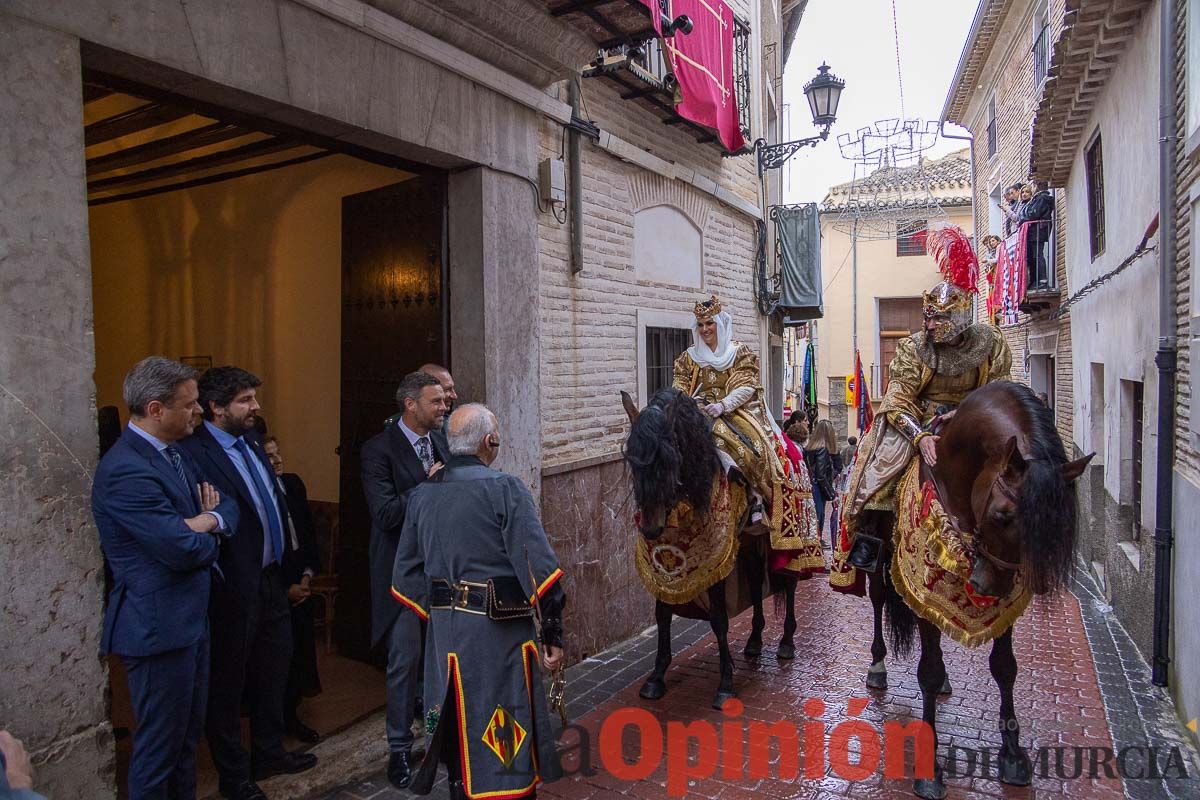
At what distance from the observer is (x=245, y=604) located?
12.8 feet

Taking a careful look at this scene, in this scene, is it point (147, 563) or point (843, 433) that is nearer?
point (147, 563)

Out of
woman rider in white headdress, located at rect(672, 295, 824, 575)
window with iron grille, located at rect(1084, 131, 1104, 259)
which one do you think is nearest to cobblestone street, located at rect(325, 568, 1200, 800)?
woman rider in white headdress, located at rect(672, 295, 824, 575)

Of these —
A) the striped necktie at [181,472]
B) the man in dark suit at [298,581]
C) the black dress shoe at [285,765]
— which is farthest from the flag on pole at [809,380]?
the striped necktie at [181,472]

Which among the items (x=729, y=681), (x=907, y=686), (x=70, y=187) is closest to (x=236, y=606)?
(x=70, y=187)

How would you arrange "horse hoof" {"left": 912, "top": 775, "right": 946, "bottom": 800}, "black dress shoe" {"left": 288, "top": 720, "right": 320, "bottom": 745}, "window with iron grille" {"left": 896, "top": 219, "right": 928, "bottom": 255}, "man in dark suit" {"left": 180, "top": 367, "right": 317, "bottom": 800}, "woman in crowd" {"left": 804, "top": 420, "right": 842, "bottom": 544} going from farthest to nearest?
1. "window with iron grille" {"left": 896, "top": 219, "right": 928, "bottom": 255}
2. "woman in crowd" {"left": 804, "top": 420, "right": 842, "bottom": 544}
3. "black dress shoe" {"left": 288, "top": 720, "right": 320, "bottom": 745}
4. "horse hoof" {"left": 912, "top": 775, "right": 946, "bottom": 800}
5. "man in dark suit" {"left": 180, "top": 367, "right": 317, "bottom": 800}

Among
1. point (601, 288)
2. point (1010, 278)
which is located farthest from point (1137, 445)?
point (1010, 278)

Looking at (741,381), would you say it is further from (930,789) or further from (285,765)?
(285,765)

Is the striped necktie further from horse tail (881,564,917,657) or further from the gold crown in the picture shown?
horse tail (881,564,917,657)

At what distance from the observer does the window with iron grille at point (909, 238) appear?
25703 mm

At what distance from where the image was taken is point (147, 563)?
125 inches

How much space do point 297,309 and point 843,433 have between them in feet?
75.9

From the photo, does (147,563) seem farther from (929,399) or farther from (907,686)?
(907,686)

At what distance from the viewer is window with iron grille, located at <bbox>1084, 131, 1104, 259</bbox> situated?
846 cm

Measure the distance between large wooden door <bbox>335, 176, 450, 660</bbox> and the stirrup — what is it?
2898 mm
